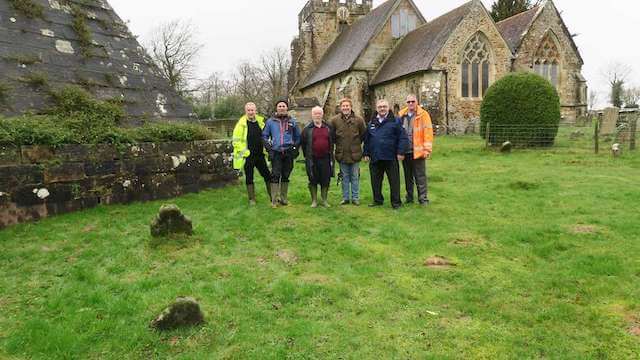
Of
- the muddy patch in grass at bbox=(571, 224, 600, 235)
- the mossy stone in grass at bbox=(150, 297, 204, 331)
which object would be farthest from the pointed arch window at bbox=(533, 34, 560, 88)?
the mossy stone in grass at bbox=(150, 297, 204, 331)

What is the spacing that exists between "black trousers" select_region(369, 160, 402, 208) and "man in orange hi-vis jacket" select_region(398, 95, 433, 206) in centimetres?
34

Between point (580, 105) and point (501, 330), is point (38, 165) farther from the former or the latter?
point (580, 105)

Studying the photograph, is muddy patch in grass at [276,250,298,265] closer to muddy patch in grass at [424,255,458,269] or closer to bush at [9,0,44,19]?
muddy patch in grass at [424,255,458,269]

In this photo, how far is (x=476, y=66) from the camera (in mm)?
25516

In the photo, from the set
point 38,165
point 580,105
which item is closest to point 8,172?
point 38,165

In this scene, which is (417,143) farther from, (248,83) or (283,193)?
(248,83)

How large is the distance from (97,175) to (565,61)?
29176 mm

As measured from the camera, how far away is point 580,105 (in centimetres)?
2908

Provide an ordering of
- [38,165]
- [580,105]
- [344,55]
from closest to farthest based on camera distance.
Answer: [38,165] < [580,105] < [344,55]

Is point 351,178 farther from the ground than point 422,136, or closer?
closer

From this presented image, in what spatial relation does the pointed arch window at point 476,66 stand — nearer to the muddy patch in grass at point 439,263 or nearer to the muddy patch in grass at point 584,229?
the muddy patch in grass at point 584,229

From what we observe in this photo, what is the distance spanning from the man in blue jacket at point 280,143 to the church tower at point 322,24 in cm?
3060

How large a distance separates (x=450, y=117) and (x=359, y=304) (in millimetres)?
22203

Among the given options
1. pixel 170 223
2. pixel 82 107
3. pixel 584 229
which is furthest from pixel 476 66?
pixel 170 223
